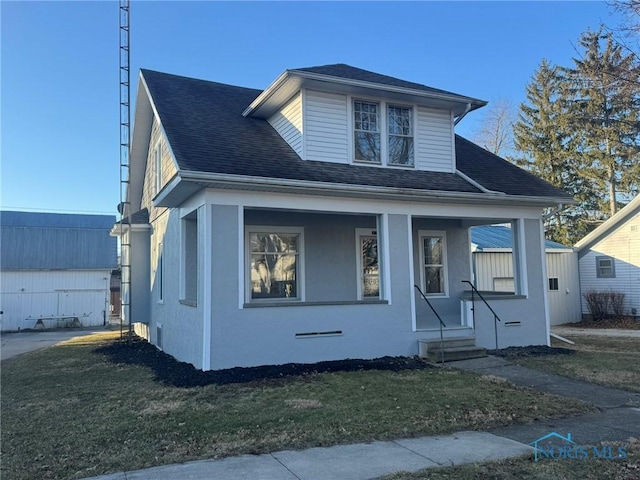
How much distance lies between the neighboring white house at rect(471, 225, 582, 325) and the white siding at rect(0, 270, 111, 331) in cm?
1851

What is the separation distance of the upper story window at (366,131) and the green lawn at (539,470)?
7572mm

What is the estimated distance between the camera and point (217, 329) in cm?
845

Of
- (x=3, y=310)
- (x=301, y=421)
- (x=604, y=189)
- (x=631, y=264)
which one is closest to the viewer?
(x=301, y=421)

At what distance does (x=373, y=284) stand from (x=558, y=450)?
25.1 feet

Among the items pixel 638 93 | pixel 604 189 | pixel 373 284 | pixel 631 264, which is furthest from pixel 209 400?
pixel 604 189

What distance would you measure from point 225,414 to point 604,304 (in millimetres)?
17840

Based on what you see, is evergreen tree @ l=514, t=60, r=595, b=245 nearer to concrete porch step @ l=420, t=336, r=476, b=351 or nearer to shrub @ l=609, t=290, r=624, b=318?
shrub @ l=609, t=290, r=624, b=318

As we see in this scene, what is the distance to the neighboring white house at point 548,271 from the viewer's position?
60.7 feet

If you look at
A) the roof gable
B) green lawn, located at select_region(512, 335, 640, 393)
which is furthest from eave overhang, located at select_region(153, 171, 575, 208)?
the roof gable

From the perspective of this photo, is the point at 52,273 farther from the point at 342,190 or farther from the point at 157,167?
the point at 342,190

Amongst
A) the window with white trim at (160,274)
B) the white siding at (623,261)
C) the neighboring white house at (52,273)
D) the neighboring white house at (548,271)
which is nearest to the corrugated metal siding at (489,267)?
the neighboring white house at (548,271)

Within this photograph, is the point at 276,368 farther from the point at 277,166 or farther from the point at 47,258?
the point at 47,258

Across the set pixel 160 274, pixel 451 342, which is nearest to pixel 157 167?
pixel 160 274

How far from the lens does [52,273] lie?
24797 mm
